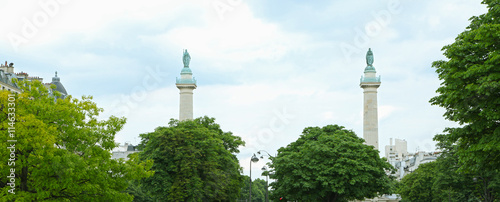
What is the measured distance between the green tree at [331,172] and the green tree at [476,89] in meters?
26.3

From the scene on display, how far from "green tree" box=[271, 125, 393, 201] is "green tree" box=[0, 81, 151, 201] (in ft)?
89.4

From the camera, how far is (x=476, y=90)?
94.9 ft

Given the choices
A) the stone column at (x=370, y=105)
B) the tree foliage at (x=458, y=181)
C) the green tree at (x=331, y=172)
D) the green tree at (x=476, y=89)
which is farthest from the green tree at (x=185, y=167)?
the stone column at (x=370, y=105)

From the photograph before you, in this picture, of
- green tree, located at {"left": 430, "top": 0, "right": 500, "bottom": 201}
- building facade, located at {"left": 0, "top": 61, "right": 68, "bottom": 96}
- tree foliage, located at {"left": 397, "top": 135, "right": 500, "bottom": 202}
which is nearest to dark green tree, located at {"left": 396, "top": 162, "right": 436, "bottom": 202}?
tree foliage, located at {"left": 397, "top": 135, "right": 500, "bottom": 202}

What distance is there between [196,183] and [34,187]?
87.9 feet

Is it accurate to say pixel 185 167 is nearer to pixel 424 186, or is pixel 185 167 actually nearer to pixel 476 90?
pixel 476 90

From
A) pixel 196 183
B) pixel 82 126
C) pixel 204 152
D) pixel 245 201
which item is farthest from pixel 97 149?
pixel 245 201

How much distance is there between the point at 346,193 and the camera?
196 ft

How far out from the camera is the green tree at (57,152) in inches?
1148

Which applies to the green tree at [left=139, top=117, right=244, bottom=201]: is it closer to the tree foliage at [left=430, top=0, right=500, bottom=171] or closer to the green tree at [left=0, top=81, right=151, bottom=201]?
the green tree at [left=0, top=81, right=151, bottom=201]

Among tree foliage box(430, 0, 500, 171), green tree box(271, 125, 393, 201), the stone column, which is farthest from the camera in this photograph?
the stone column

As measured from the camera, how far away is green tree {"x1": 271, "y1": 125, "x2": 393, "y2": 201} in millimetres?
58969

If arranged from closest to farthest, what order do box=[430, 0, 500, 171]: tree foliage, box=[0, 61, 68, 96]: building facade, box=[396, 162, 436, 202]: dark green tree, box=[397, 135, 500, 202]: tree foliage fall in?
box=[430, 0, 500, 171]: tree foliage, box=[397, 135, 500, 202]: tree foliage, box=[0, 61, 68, 96]: building facade, box=[396, 162, 436, 202]: dark green tree

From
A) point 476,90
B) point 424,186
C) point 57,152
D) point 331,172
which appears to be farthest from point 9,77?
point 476,90
